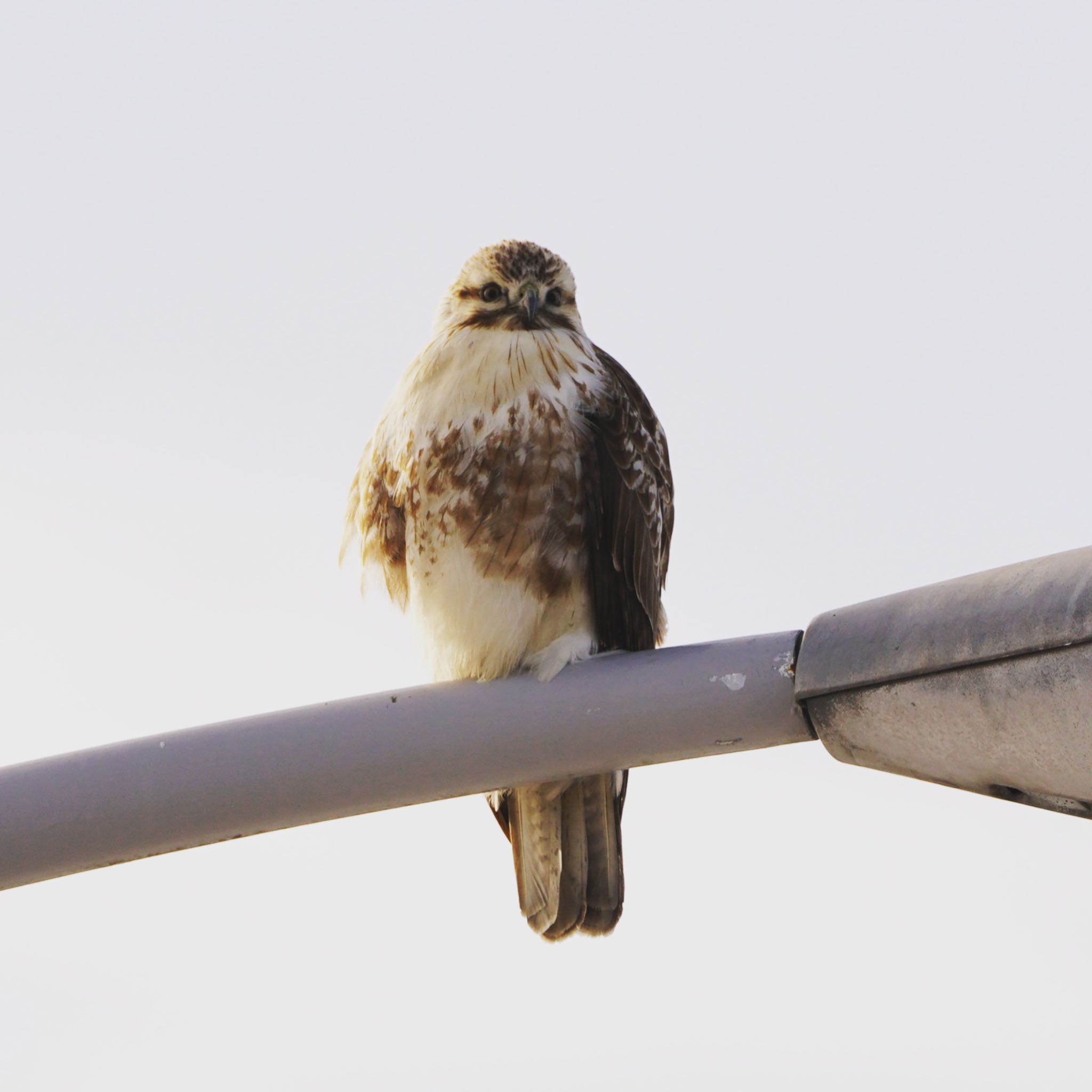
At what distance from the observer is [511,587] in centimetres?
375

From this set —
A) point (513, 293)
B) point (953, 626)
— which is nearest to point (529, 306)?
point (513, 293)

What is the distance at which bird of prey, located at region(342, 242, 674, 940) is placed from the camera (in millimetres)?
3709

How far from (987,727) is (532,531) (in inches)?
63.6

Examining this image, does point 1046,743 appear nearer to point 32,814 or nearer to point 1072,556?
point 1072,556

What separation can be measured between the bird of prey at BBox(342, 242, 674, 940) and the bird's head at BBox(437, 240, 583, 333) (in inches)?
2.3

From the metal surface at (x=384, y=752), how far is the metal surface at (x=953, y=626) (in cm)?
10

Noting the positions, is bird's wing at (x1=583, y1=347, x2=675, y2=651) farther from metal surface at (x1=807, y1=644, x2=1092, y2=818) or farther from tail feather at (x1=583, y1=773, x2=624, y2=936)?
metal surface at (x1=807, y1=644, x2=1092, y2=818)

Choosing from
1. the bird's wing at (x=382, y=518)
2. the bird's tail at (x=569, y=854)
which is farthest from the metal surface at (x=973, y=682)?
the bird's wing at (x=382, y=518)

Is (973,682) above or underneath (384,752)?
underneath

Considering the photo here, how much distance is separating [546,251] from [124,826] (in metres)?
2.29

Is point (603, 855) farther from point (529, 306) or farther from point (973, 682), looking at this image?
point (973, 682)

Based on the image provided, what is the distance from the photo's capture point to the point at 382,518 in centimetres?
395

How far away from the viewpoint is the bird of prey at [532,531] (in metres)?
3.71

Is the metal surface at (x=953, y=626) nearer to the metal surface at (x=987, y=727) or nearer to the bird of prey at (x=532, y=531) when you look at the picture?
the metal surface at (x=987, y=727)
